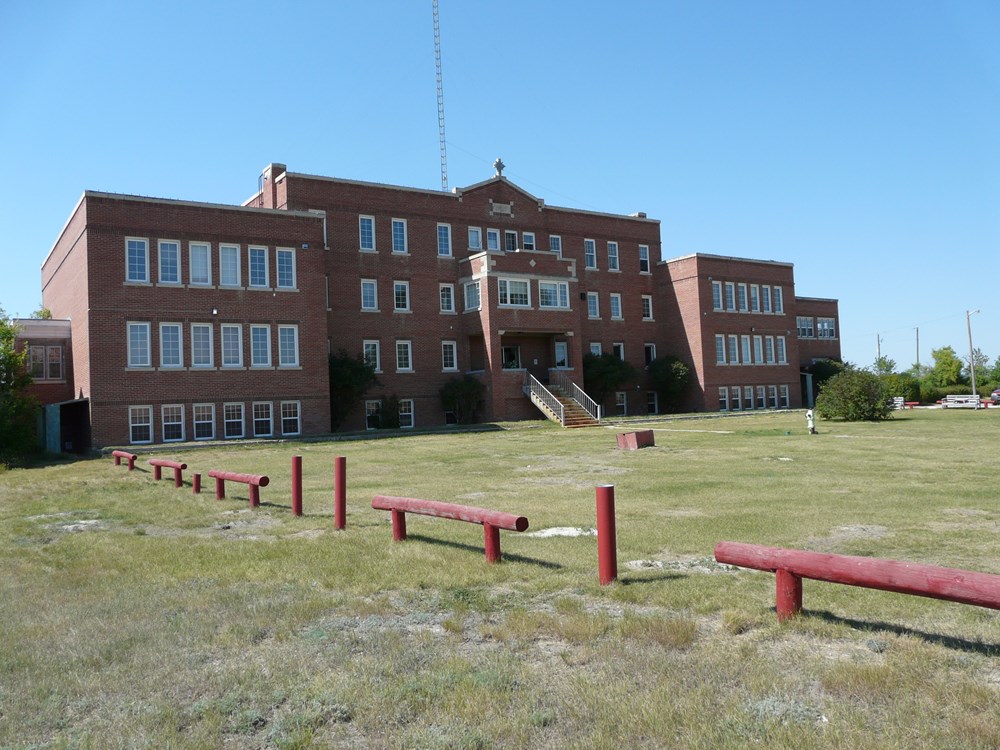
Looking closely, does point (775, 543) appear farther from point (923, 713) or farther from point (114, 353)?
point (114, 353)

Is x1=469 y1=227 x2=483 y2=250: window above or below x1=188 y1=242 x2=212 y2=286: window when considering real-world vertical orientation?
above

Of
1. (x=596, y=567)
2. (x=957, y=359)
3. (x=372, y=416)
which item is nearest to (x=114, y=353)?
(x=372, y=416)

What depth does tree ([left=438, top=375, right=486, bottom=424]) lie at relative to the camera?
138ft

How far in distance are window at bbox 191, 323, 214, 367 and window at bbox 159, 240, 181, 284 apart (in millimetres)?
2126

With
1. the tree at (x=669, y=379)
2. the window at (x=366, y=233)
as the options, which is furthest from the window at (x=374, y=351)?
the tree at (x=669, y=379)

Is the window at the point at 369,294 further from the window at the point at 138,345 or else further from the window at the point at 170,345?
the window at the point at 138,345

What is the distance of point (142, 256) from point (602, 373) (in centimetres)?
2595

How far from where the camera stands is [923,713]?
14.2ft

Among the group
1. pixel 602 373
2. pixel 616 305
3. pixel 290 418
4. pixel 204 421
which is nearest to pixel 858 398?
pixel 602 373

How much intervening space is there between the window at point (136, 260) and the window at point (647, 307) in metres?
31.9

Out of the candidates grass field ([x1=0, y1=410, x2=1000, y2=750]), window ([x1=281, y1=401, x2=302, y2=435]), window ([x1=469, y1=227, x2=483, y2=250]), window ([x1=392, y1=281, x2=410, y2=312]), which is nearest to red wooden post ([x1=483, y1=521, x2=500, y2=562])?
grass field ([x1=0, y1=410, x2=1000, y2=750])

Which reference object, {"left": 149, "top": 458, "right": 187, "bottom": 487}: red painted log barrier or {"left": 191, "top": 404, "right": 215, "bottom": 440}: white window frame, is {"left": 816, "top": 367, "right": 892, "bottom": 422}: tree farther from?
{"left": 149, "top": 458, "right": 187, "bottom": 487}: red painted log barrier

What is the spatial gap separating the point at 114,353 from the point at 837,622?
32.1 m

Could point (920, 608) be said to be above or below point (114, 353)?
below
